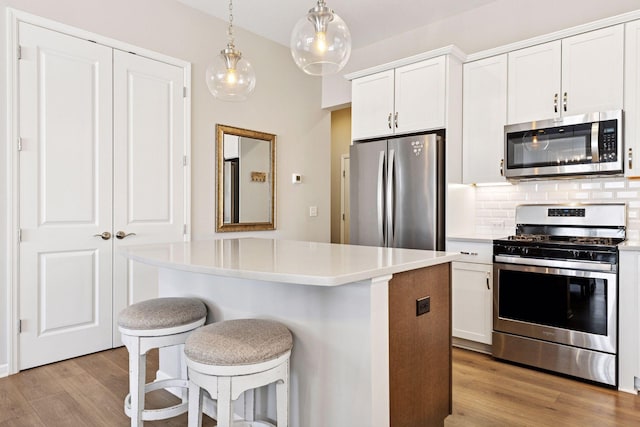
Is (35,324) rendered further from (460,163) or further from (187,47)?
(460,163)

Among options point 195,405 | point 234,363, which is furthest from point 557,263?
point 195,405

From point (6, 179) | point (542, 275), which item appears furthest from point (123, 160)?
point (542, 275)

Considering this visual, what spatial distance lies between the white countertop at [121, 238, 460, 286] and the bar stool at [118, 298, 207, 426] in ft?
0.91

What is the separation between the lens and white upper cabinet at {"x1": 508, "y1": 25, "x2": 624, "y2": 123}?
2.78 metres

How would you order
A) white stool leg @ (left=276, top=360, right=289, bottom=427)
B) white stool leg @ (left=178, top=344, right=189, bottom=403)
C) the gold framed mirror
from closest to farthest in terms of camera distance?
white stool leg @ (left=276, top=360, right=289, bottom=427) < white stool leg @ (left=178, top=344, right=189, bottom=403) < the gold framed mirror

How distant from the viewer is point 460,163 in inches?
137

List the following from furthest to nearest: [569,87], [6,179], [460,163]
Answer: [460,163] < [569,87] < [6,179]

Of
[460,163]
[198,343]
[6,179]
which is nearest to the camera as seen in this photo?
[198,343]

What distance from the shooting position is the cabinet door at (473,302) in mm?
3057

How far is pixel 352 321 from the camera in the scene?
5.06 ft

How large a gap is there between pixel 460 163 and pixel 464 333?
143 cm

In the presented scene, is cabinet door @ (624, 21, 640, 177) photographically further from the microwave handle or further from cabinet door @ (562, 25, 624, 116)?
the microwave handle

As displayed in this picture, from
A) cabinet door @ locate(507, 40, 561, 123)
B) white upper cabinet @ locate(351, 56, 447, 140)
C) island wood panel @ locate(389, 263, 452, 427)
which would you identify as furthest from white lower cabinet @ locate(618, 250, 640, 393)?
white upper cabinet @ locate(351, 56, 447, 140)

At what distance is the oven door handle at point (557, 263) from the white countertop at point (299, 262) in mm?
1246
